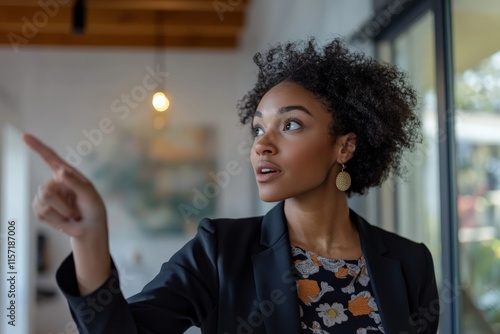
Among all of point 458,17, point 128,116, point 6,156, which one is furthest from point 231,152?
point 458,17

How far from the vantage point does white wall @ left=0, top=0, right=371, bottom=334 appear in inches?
231

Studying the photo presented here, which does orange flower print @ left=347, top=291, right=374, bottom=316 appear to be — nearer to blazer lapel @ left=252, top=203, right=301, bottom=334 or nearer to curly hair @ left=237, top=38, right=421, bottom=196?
blazer lapel @ left=252, top=203, right=301, bottom=334

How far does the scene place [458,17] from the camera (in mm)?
2701

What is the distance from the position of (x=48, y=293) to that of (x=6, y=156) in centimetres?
124

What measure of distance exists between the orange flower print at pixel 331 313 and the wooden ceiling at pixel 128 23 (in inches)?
147

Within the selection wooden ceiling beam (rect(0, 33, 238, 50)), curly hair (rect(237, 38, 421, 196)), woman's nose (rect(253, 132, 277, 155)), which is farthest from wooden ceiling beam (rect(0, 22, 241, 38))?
woman's nose (rect(253, 132, 277, 155))

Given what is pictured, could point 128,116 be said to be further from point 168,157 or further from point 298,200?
point 298,200

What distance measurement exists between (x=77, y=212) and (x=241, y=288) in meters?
0.45

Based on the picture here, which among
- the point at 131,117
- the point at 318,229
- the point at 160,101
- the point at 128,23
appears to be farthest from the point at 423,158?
the point at 131,117

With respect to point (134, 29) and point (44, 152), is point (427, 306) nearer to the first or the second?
point (44, 152)

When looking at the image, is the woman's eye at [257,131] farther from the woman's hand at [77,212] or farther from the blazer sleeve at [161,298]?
the woman's hand at [77,212]

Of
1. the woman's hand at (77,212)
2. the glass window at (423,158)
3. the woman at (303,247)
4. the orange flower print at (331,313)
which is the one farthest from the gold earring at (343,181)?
the glass window at (423,158)

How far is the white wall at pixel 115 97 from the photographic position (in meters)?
5.86

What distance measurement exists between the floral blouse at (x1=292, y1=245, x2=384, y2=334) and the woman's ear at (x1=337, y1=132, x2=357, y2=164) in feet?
0.77
